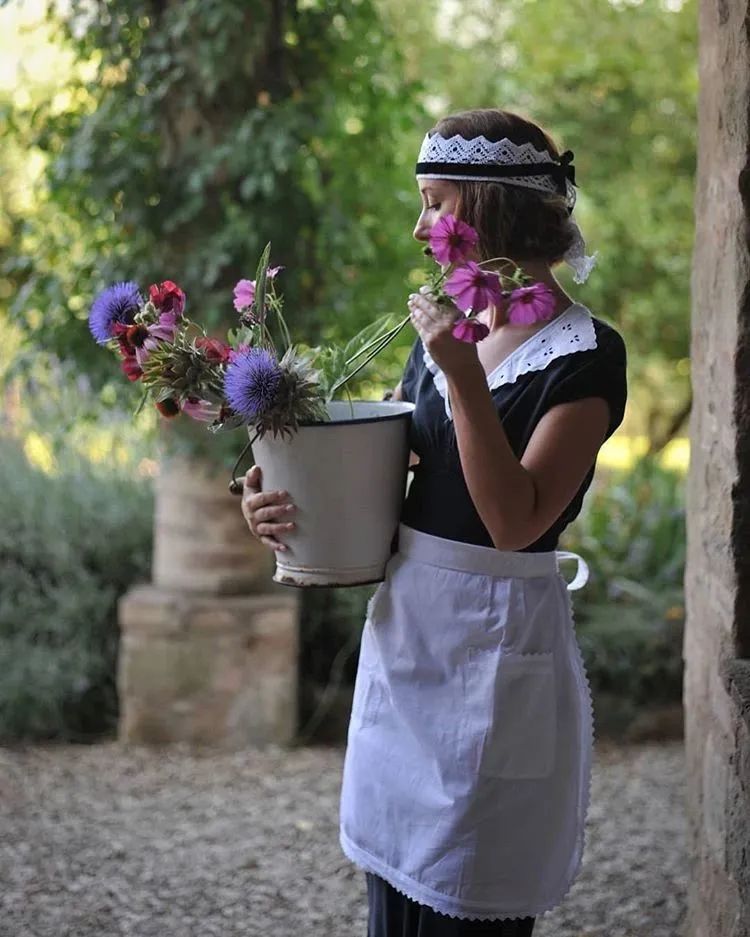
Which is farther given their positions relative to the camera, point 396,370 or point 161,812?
point 396,370

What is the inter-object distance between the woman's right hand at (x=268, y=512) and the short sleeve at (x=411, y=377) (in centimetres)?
31

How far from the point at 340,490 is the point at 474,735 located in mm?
420

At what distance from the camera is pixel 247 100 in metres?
4.31

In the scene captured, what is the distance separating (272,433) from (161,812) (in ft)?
7.42

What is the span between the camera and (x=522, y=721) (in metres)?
1.97

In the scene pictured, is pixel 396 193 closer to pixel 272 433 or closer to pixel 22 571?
pixel 22 571

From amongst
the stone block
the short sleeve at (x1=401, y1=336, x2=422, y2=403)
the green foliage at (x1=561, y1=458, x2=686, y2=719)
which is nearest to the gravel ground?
the stone block

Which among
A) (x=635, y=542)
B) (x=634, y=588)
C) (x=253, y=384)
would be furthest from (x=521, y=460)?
(x=635, y=542)

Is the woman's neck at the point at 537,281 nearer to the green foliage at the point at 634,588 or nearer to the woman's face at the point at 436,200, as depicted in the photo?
the woman's face at the point at 436,200

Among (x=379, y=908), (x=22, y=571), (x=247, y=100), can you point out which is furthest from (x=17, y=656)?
(x=379, y=908)

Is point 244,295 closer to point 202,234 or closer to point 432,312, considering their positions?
point 432,312

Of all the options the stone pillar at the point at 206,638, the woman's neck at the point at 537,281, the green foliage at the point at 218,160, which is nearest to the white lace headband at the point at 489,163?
the woman's neck at the point at 537,281

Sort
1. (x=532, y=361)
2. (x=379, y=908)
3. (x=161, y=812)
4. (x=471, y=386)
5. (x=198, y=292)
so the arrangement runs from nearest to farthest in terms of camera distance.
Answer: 1. (x=471, y=386)
2. (x=532, y=361)
3. (x=379, y=908)
4. (x=161, y=812)
5. (x=198, y=292)

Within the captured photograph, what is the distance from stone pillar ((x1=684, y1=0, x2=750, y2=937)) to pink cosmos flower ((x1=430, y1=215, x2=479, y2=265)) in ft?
2.52
